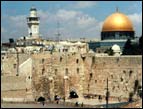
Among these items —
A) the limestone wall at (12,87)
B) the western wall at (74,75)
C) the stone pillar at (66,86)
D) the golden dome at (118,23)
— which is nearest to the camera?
the western wall at (74,75)

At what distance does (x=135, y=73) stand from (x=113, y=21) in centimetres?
1792

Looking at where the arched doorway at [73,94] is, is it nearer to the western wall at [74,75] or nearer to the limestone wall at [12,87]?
the western wall at [74,75]

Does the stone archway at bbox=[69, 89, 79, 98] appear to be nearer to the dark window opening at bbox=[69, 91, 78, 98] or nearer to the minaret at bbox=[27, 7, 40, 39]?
the dark window opening at bbox=[69, 91, 78, 98]

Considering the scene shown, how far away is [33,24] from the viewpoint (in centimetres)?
5519

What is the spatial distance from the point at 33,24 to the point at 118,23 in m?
11.0

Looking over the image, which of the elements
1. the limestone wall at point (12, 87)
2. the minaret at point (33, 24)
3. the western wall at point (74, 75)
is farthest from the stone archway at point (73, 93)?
the minaret at point (33, 24)

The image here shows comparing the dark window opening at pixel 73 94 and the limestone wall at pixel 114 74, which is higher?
the limestone wall at pixel 114 74

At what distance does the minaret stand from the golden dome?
9353 mm

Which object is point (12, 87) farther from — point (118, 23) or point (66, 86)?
point (118, 23)

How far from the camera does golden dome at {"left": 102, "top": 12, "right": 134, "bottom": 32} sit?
157ft

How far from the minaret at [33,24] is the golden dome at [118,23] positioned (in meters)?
9.35

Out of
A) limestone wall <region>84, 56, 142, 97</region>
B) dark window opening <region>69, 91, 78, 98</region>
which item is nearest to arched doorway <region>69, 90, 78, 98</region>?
dark window opening <region>69, 91, 78, 98</region>

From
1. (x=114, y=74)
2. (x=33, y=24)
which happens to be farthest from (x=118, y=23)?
(x=114, y=74)

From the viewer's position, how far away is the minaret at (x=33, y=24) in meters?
54.9
